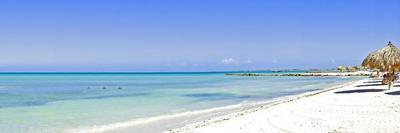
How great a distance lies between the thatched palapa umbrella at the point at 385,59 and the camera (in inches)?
741

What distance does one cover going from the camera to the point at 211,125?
35.3ft

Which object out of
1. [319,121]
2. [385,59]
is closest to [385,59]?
[385,59]

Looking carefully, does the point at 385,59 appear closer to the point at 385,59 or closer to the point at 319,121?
the point at 385,59

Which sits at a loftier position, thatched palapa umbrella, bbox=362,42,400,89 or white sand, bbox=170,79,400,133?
thatched palapa umbrella, bbox=362,42,400,89

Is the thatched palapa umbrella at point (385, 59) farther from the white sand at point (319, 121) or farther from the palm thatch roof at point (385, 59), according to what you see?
the white sand at point (319, 121)

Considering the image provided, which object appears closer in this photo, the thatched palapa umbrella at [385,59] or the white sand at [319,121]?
the white sand at [319,121]

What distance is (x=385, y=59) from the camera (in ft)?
62.2

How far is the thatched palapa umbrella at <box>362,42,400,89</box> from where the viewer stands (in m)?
18.8

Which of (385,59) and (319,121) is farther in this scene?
(385,59)

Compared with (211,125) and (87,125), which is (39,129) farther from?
(211,125)

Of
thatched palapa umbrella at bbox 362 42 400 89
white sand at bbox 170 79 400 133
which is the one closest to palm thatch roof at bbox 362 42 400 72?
thatched palapa umbrella at bbox 362 42 400 89

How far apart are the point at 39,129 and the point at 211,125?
4.11 meters

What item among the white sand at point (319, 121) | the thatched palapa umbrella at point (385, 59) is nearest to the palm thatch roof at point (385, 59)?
the thatched palapa umbrella at point (385, 59)

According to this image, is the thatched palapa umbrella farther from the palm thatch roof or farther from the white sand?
the white sand
